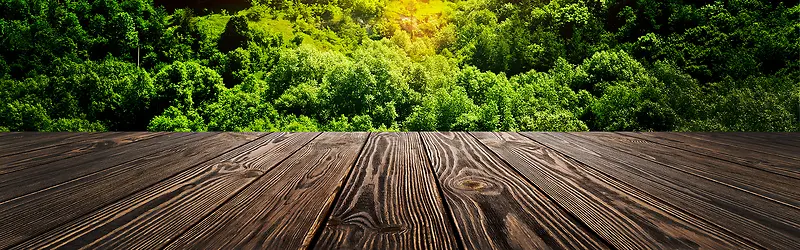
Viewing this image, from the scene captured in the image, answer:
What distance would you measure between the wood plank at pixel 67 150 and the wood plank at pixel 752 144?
1987 millimetres

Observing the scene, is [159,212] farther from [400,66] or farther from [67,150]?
[400,66]

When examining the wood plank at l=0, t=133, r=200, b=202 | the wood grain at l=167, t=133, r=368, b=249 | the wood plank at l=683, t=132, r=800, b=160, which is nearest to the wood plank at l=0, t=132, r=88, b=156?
the wood plank at l=0, t=133, r=200, b=202

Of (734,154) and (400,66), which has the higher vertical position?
(734,154)

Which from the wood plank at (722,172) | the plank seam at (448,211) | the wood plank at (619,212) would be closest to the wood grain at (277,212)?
the plank seam at (448,211)

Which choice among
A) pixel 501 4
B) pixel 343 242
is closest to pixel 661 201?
pixel 343 242

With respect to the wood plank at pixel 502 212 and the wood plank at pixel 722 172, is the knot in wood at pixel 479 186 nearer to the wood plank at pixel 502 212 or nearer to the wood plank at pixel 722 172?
the wood plank at pixel 502 212

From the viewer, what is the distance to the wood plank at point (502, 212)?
2.25 feet

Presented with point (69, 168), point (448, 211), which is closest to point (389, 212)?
point (448, 211)

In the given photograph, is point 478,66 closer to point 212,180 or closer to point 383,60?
point 383,60

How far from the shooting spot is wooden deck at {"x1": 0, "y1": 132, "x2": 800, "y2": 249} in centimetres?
70

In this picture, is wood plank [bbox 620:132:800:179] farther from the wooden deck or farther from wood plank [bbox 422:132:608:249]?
wood plank [bbox 422:132:608:249]

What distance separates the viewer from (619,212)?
0.83 m

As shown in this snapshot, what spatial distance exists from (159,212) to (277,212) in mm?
176

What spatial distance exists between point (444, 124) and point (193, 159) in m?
19.6
